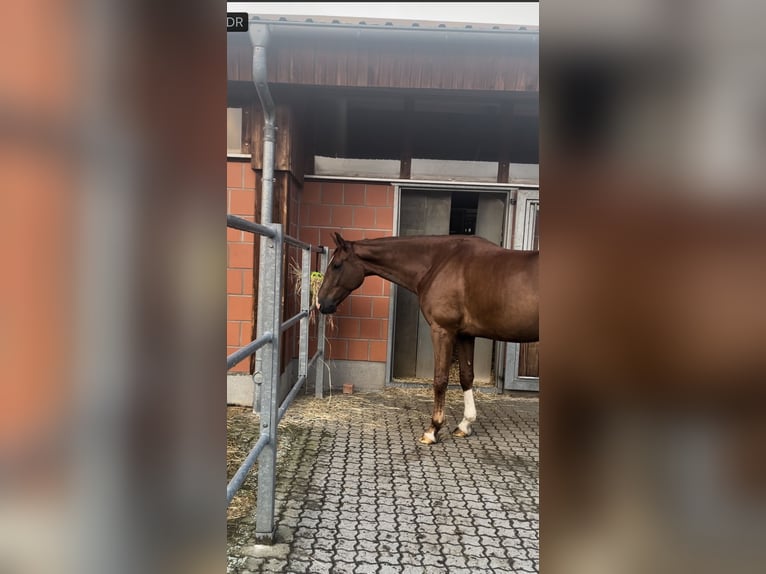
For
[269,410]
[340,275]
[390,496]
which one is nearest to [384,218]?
[340,275]

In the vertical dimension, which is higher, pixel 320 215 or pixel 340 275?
pixel 320 215

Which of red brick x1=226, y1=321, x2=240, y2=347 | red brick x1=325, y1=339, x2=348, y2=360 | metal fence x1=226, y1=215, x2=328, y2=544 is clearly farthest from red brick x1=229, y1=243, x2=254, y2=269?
metal fence x1=226, y1=215, x2=328, y2=544

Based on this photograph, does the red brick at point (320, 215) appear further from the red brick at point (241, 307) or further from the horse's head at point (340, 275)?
the red brick at point (241, 307)

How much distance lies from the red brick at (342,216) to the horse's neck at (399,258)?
2.49 feet

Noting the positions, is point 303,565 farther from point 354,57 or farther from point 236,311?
point 354,57

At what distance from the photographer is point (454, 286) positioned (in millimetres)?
3059

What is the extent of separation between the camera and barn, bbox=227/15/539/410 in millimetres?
3012

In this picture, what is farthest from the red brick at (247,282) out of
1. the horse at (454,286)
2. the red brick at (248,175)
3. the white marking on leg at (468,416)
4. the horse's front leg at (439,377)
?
the white marking on leg at (468,416)

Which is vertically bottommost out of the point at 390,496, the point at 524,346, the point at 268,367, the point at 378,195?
the point at 390,496

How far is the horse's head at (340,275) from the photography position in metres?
3.29

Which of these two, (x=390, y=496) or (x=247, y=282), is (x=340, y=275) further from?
(x=390, y=496)
